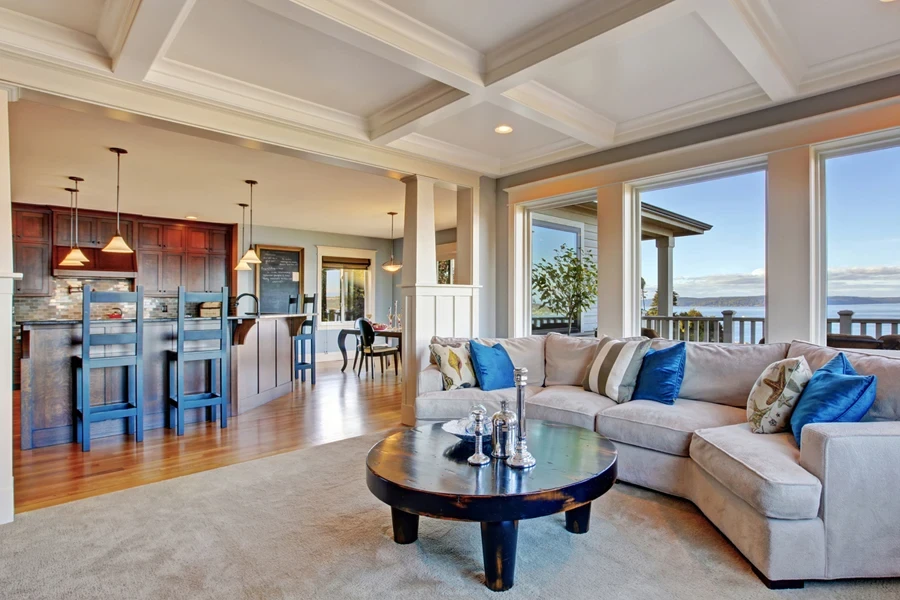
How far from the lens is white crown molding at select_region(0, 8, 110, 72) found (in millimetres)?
2469

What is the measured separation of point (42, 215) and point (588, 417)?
26.3 ft

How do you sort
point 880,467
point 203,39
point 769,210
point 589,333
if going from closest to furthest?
point 880,467
point 203,39
point 769,210
point 589,333

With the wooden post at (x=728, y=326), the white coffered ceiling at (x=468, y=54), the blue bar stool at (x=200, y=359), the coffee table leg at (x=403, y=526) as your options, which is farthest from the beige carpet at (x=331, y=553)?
the white coffered ceiling at (x=468, y=54)

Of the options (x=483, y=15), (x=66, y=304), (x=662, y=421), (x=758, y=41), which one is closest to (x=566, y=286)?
(x=662, y=421)

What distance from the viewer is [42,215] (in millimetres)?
6953

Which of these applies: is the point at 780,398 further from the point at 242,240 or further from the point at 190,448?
the point at 242,240

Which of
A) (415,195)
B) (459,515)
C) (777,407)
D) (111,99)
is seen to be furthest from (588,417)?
(111,99)

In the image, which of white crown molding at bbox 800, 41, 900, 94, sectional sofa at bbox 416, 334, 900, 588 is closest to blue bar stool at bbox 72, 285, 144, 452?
sectional sofa at bbox 416, 334, 900, 588

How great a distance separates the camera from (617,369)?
3.33 meters

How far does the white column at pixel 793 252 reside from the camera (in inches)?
125

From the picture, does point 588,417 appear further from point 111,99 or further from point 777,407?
point 111,99

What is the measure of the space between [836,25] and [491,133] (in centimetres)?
232

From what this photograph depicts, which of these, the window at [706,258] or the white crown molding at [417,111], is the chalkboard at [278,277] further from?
the window at [706,258]

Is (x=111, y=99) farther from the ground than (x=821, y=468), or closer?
farther from the ground
